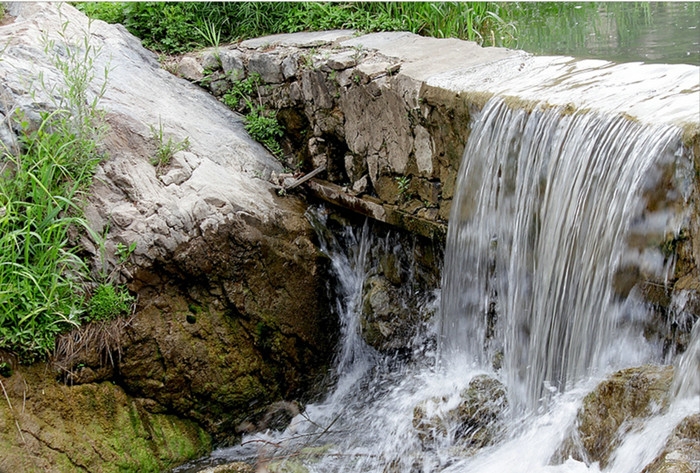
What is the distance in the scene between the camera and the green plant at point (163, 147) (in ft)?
16.7

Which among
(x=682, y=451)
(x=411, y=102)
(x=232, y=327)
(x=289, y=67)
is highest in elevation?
(x=289, y=67)

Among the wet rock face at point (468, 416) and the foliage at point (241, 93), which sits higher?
the foliage at point (241, 93)

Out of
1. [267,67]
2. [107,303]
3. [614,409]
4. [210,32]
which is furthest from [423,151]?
[210,32]

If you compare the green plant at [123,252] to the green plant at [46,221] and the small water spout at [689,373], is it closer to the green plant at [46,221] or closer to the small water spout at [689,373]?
the green plant at [46,221]

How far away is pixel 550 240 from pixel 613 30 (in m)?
3.53

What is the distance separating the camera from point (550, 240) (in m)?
3.66

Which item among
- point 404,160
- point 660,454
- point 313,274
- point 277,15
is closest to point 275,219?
point 313,274

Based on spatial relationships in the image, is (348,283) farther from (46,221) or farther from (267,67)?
(46,221)

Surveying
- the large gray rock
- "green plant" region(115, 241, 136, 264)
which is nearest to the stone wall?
the large gray rock

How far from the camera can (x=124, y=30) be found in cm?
642

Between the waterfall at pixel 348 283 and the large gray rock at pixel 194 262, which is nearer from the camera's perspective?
the large gray rock at pixel 194 262

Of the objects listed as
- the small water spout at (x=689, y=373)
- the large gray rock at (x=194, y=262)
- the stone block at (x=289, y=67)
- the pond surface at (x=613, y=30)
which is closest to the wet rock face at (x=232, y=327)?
the large gray rock at (x=194, y=262)

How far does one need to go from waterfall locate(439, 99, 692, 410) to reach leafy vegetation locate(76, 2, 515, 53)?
89.4 inches

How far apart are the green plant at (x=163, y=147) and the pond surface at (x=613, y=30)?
2.73 m
